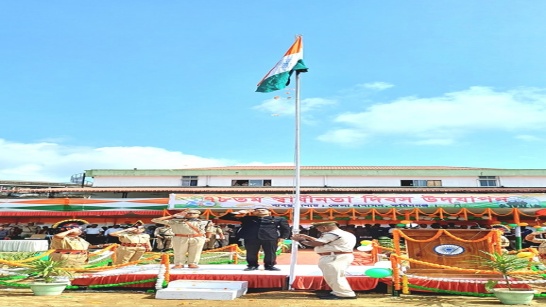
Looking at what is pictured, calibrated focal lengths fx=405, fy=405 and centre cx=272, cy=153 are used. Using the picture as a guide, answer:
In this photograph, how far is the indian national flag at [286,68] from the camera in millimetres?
8432

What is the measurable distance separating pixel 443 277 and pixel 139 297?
5522mm

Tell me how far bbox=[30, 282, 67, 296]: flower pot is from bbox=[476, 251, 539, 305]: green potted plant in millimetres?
7532

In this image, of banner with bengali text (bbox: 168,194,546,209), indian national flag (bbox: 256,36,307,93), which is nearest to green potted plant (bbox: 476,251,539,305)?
indian national flag (bbox: 256,36,307,93)

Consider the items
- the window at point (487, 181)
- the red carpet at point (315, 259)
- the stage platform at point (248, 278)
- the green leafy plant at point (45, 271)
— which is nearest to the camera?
the green leafy plant at point (45, 271)

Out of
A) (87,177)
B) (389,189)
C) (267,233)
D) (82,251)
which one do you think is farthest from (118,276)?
(87,177)

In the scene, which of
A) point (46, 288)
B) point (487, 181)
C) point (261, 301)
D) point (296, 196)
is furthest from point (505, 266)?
point (487, 181)

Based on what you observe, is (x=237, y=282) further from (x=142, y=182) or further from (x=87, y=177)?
(x=87, y=177)

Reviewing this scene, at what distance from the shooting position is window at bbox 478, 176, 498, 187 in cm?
2811

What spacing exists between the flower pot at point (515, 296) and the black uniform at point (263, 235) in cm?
409

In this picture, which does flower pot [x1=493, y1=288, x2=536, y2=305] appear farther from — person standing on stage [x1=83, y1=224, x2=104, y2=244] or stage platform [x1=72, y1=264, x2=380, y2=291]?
person standing on stage [x1=83, y1=224, x2=104, y2=244]

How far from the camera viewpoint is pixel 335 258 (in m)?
6.99

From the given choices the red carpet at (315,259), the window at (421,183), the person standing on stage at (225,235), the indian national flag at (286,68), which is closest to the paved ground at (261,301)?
the red carpet at (315,259)

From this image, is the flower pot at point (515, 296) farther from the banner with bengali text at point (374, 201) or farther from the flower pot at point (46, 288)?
the banner with bengali text at point (374, 201)

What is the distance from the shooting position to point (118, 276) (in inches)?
316
